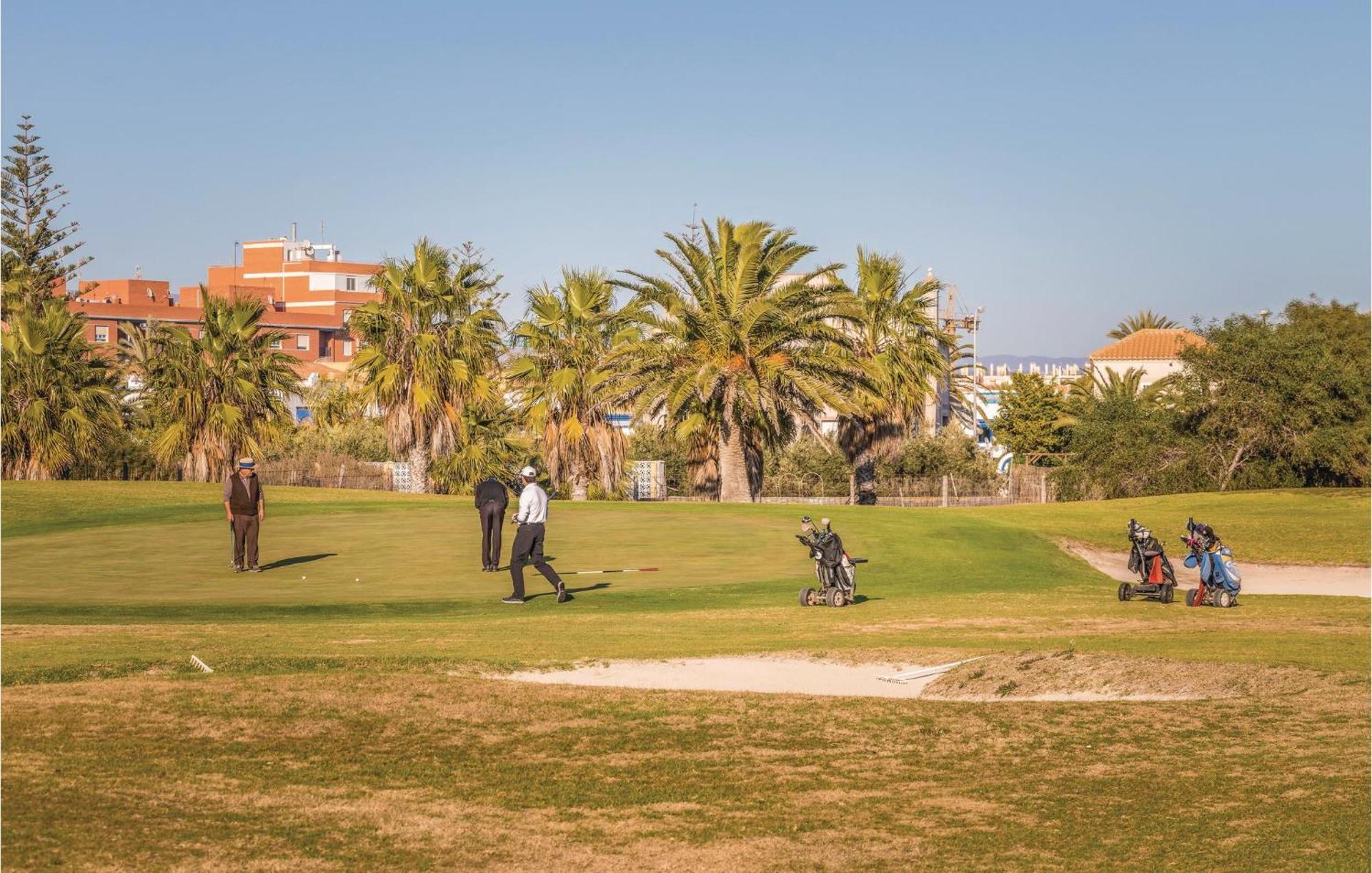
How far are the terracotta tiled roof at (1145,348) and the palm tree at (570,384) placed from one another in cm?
6110

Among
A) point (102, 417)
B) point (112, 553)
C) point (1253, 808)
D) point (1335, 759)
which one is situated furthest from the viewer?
point (102, 417)

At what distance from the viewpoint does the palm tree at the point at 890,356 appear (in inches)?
2318

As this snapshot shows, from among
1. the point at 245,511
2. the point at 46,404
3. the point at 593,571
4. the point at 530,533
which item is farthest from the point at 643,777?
the point at 46,404

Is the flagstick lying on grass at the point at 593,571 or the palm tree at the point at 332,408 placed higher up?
the palm tree at the point at 332,408

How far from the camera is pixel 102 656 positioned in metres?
14.7

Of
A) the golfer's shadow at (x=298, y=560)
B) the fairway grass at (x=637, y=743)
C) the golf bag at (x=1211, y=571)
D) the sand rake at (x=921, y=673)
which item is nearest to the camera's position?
the fairway grass at (x=637, y=743)

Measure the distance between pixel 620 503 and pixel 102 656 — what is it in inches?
993

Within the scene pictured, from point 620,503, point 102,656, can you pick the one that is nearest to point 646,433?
point 620,503

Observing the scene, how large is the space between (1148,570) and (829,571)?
5.22 metres

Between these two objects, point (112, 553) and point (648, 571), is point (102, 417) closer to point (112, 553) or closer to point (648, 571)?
point (112, 553)

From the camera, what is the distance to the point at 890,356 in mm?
58781

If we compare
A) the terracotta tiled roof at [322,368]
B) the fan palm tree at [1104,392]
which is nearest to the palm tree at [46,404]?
the fan palm tree at [1104,392]

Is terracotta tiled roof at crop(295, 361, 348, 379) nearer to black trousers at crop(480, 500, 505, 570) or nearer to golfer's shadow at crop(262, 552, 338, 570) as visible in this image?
golfer's shadow at crop(262, 552, 338, 570)

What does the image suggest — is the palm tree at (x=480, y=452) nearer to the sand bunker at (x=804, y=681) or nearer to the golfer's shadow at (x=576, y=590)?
the golfer's shadow at (x=576, y=590)
